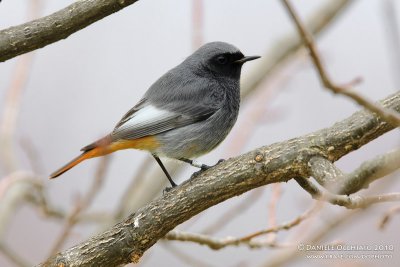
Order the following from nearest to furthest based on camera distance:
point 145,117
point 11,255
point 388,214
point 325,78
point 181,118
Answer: point 325,78, point 388,214, point 11,255, point 145,117, point 181,118

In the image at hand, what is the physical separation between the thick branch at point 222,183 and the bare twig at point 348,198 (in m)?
0.11

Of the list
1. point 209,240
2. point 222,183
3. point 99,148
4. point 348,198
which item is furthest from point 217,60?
point 348,198

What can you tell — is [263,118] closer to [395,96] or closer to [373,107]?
[395,96]

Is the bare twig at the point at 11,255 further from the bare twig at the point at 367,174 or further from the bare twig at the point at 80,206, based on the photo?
the bare twig at the point at 367,174

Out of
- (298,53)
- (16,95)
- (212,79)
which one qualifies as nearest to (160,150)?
(212,79)

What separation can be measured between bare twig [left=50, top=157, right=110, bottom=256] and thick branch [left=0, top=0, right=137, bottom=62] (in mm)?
941

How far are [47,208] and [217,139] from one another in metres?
1.32

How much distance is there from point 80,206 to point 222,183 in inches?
Answer: 30.9

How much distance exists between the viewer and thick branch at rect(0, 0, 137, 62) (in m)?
2.70

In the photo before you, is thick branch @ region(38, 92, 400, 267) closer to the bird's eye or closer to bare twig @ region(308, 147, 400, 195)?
bare twig @ region(308, 147, 400, 195)

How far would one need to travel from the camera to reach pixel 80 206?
3.19m

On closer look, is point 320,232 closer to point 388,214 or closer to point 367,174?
point 388,214

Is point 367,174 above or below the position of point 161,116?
above

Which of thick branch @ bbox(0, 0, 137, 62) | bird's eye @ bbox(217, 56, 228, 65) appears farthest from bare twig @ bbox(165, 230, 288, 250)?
bird's eye @ bbox(217, 56, 228, 65)
